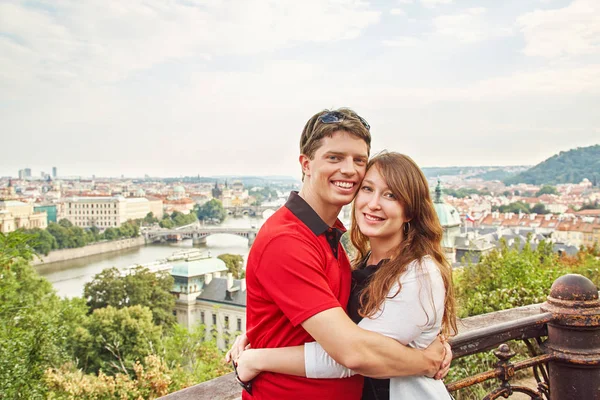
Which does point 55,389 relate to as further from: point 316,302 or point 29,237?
point 316,302

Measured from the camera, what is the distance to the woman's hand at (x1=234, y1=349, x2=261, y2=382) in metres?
1.06

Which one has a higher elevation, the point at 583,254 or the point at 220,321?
the point at 583,254

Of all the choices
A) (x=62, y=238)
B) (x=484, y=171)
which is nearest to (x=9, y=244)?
(x=62, y=238)

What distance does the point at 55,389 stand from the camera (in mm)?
5023

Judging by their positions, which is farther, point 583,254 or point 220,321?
point 220,321

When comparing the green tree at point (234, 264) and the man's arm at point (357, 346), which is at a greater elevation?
the man's arm at point (357, 346)

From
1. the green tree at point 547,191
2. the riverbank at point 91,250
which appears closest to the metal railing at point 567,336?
the riverbank at point 91,250

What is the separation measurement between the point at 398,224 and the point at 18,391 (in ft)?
8.30

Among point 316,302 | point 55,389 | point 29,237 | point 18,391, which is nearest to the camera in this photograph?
point 316,302

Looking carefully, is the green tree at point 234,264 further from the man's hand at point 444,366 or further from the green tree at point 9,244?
the man's hand at point 444,366

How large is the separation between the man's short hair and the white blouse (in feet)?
1.07

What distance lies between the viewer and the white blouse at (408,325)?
1.02m

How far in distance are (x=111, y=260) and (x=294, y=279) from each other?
44174 millimetres

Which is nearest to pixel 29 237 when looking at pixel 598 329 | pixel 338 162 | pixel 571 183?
pixel 338 162
